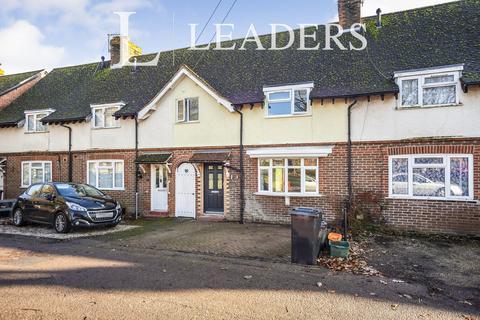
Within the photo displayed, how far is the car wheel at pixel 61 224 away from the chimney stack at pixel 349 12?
530 inches

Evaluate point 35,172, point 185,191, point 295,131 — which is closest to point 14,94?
point 35,172

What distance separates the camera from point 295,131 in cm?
1312

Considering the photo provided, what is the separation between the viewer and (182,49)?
19266 millimetres

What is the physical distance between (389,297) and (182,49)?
1691 centimetres

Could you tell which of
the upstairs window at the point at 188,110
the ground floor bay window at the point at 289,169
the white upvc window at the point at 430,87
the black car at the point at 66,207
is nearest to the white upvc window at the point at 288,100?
the ground floor bay window at the point at 289,169

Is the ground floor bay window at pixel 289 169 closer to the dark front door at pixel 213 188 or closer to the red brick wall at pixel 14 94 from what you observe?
the dark front door at pixel 213 188

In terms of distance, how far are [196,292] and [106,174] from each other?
12.5m

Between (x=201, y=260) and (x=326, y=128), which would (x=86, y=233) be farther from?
(x=326, y=128)

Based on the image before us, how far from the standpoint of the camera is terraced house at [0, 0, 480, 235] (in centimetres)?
1103

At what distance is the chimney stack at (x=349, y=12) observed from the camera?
14930mm

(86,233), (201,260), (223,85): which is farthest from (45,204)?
(223,85)

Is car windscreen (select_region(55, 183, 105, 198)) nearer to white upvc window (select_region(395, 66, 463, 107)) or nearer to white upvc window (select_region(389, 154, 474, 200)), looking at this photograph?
white upvc window (select_region(389, 154, 474, 200))

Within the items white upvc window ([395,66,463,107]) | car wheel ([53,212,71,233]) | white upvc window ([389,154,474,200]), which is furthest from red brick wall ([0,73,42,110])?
white upvc window ([389,154,474,200])

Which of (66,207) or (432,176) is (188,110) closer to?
(66,207)
